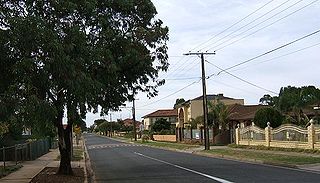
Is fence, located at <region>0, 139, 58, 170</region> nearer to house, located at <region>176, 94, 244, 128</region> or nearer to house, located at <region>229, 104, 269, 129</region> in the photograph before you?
house, located at <region>229, 104, 269, 129</region>

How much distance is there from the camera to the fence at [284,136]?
32562 mm

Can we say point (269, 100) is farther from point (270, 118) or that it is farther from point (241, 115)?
point (270, 118)

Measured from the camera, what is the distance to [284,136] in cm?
3759

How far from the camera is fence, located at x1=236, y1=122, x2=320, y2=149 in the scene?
32562 mm

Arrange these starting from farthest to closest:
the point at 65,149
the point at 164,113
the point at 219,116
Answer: the point at 164,113
the point at 219,116
the point at 65,149

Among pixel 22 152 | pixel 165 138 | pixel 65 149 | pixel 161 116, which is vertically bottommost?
pixel 165 138

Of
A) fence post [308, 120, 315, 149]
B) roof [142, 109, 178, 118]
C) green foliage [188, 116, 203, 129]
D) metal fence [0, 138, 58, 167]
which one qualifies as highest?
roof [142, 109, 178, 118]

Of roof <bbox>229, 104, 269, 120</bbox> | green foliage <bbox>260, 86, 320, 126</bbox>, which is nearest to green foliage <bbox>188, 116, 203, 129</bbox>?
roof <bbox>229, 104, 269, 120</bbox>

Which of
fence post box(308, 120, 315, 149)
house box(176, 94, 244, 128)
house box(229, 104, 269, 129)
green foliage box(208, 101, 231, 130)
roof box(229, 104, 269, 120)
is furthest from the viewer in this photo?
house box(176, 94, 244, 128)

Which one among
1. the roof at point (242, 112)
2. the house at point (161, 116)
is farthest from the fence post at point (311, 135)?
the house at point (161, 116)

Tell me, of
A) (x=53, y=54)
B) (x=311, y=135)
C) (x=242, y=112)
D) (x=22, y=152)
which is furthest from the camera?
(x=242, y=112)

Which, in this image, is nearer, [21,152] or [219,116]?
[21,152]

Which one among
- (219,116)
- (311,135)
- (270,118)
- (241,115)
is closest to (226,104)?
(241,115)

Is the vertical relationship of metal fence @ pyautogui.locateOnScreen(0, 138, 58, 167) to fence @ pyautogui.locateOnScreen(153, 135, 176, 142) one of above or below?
above
